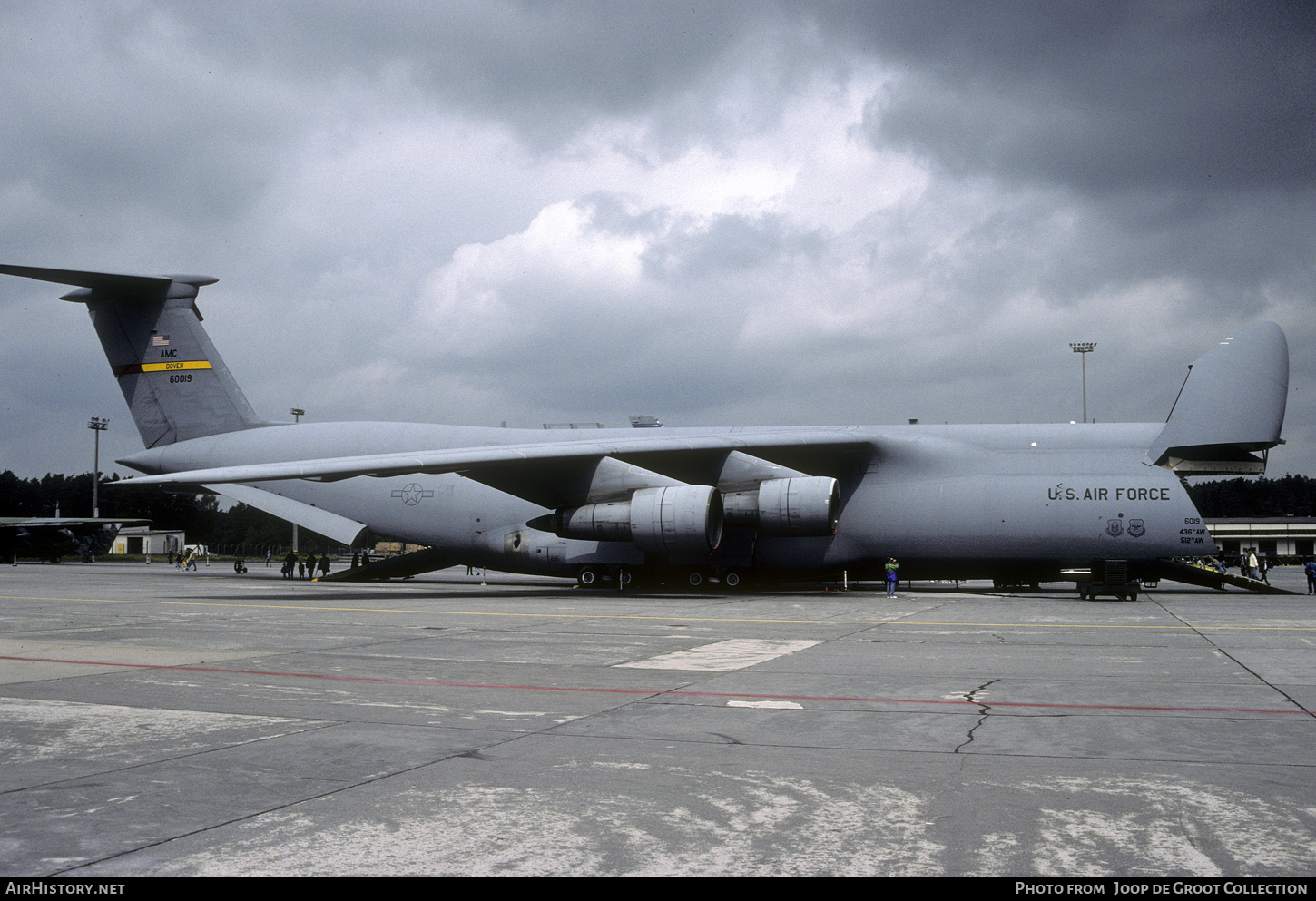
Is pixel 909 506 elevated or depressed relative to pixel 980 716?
elevated

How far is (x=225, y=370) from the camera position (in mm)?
27453

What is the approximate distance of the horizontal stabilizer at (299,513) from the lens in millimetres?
25547

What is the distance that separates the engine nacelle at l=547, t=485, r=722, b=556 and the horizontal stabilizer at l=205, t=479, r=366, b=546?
23.2 ft

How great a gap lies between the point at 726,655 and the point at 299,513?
18.8m

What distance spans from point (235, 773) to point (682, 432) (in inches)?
800

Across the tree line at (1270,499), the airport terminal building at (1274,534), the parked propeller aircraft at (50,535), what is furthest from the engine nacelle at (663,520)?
the tree line at (1270,499)

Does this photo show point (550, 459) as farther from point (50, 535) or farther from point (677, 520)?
point (50, 535)

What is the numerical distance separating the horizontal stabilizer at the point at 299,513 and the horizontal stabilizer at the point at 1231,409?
1884cm

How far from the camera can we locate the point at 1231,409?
20.0 metres

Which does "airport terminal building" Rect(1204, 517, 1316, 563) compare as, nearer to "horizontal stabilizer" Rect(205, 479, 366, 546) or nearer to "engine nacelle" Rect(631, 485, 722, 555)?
"engine nacelle" Rect(631, 485, 722, 555)

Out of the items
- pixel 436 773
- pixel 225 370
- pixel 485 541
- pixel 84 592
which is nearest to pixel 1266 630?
pixel 436 773

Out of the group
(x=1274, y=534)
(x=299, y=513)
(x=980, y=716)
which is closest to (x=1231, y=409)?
(x=980, y=716)

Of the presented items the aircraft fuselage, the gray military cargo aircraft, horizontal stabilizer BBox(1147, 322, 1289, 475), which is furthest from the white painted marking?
horizontal stabilizer BBox(1147, 322, 1289, 475)

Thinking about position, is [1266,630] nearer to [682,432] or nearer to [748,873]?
[748,873]
